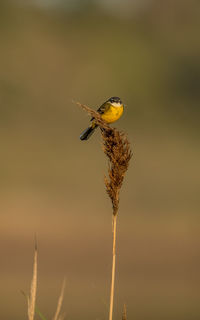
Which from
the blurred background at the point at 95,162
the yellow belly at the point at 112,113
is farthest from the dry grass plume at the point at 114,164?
the blurred background at the point at 95,162

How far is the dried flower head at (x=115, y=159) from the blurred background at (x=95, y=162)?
9111 millimetres

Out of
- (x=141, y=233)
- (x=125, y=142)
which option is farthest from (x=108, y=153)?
(x=141, y=233)

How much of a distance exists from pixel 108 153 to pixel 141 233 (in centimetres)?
2534

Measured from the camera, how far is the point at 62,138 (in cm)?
3841

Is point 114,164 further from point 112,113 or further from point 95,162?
point 95,162

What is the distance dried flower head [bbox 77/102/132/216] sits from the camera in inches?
223

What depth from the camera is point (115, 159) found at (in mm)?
5797

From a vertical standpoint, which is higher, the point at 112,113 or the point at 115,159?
the point at 112,113

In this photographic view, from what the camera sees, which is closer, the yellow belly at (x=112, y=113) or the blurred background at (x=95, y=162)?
the yellow belly at (x=112, y=113)

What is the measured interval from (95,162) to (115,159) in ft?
97.2

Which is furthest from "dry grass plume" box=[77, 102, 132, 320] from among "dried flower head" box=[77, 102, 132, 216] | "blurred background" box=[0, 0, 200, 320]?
"blurred background" box=[0, 0, 200, 320]

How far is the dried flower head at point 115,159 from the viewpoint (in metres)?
5.68

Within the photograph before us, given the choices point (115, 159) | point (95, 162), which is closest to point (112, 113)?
point (115, 159)

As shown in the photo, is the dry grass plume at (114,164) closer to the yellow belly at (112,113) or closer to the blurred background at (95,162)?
the yellow belly at (112,113)
